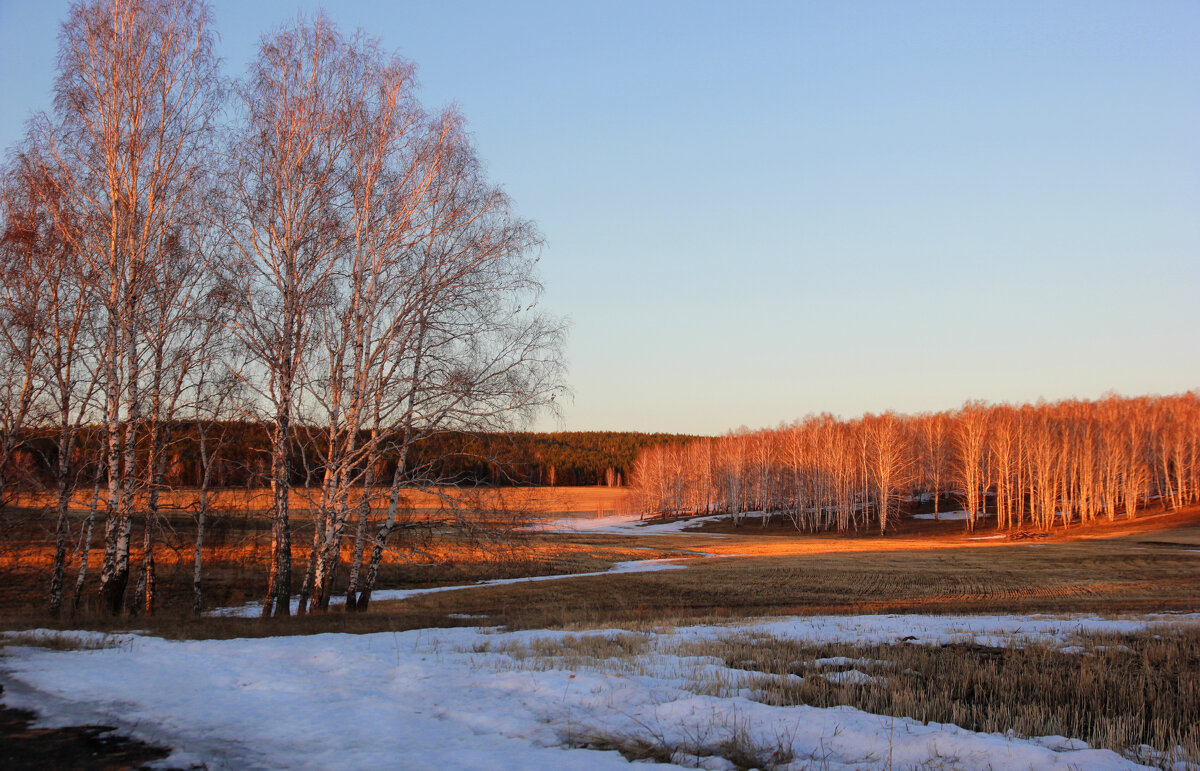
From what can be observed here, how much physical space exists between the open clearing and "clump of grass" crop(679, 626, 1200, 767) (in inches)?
1.4

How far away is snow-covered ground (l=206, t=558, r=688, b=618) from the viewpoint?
20453 mm

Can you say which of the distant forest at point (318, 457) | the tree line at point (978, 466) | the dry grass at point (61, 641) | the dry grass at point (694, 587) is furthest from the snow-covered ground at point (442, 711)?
the tree line at point (978, 466)

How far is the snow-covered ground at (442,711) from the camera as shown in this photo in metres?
4.87

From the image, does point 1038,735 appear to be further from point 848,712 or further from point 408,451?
point 408,451

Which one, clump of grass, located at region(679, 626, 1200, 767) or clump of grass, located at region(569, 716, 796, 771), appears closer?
clump of grass, located at region(569, 716, 796, 771)

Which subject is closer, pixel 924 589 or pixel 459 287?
pixel 459 287

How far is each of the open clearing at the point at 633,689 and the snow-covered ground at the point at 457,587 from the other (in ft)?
23.8

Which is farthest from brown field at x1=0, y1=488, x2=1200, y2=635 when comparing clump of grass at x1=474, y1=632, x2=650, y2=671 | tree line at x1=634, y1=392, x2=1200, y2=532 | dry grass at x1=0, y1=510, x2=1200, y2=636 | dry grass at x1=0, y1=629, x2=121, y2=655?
tree line at x1=634, y1=392, x2=1200, y2=532

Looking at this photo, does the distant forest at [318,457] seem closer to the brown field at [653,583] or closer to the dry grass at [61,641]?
the brown field at [653,583]

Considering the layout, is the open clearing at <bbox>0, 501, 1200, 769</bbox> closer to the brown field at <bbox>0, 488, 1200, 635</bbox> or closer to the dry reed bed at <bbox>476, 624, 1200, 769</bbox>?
the dry reed bed at <bbox>476, 624, 1200, 769</bbox>

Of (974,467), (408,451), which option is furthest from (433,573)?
(974,467)

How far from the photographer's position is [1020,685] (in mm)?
7199

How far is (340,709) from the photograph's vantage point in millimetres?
6109

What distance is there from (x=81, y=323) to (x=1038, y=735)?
831 inches
